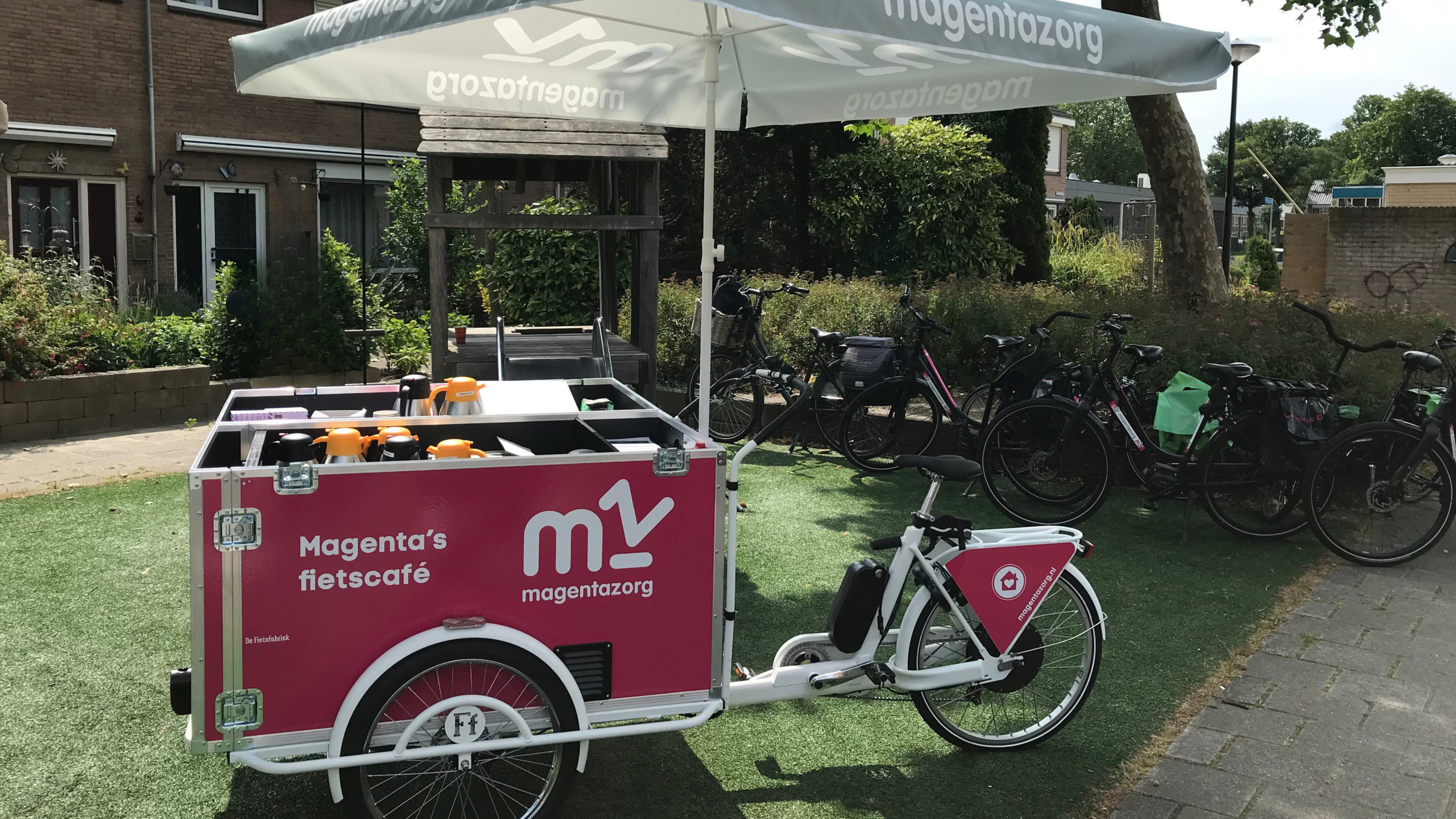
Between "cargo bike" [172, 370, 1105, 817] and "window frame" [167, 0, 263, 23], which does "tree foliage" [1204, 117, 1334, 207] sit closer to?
"window frame" [167, 0, 263, 23]

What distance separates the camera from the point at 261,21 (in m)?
16.0

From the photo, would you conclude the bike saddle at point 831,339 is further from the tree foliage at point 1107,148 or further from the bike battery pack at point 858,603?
the tree foliage at point 1107,148

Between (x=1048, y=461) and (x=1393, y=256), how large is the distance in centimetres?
1804

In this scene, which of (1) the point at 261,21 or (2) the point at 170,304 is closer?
(2) the point at 170,304

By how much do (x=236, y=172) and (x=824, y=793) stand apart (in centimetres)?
1523

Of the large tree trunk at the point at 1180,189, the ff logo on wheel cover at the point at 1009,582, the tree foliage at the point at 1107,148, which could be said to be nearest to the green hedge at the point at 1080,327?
the large tree trunk at the point at 1180,189

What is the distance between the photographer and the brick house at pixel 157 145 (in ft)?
45.6

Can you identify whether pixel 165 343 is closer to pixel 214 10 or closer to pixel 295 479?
pixel 214 10

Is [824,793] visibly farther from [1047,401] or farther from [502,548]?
[1047,401]

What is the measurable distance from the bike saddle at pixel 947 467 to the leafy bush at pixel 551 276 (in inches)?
368

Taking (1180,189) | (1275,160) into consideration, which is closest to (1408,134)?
(1275,160)

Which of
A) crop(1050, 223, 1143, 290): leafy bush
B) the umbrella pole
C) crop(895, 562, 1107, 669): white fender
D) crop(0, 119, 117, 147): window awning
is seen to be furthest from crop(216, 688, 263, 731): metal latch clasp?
crop(1050, 223, 1143, 290): leafy bush

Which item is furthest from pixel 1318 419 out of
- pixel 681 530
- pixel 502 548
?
pixel 502 548

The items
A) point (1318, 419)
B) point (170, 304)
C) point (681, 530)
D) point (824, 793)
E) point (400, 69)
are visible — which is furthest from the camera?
point (170, 304)
